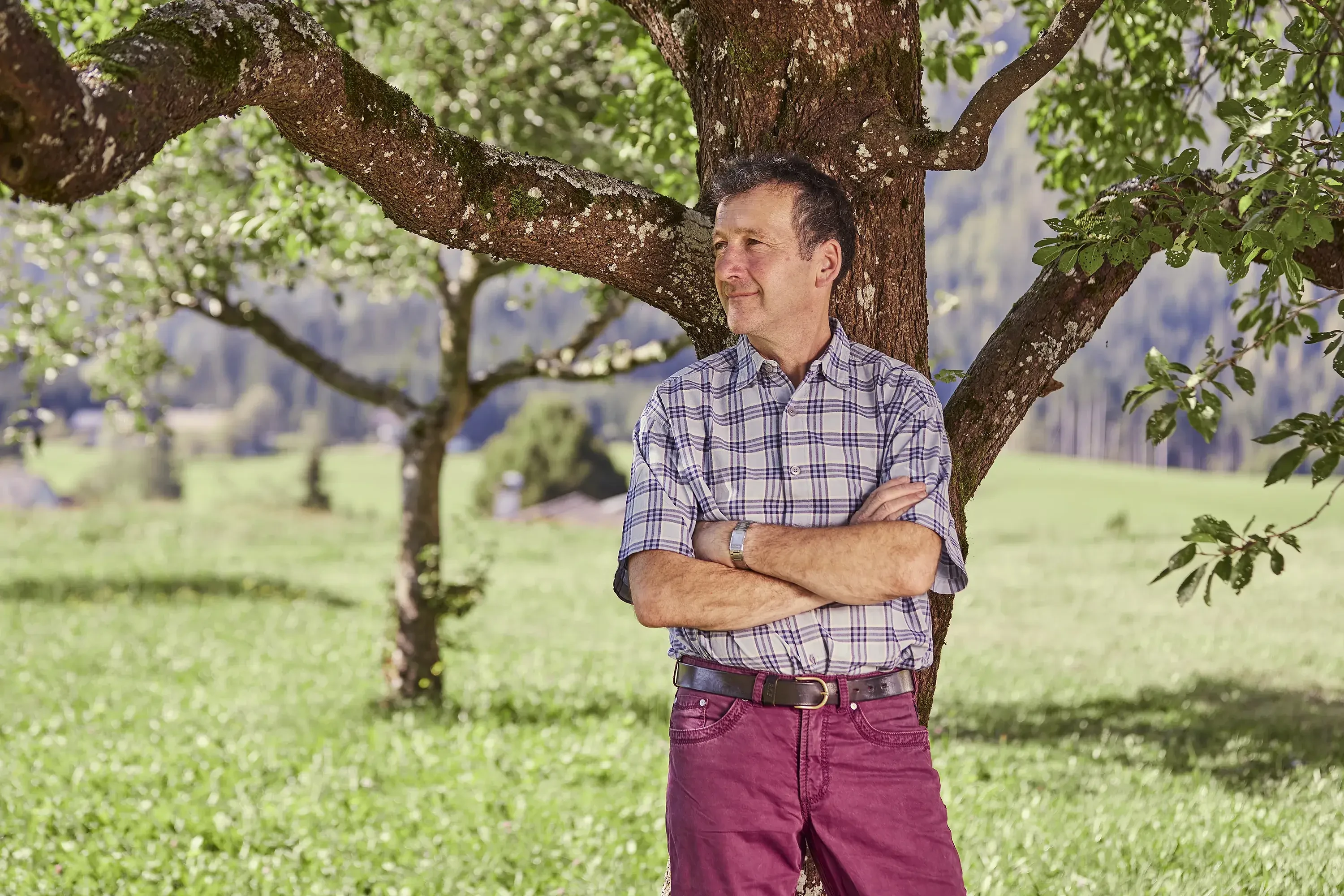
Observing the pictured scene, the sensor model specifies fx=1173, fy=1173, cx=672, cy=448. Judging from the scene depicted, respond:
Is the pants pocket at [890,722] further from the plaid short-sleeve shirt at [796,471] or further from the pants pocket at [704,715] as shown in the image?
the pants pocket at [704,715]

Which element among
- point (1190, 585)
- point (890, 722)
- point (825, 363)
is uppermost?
point (825, 363)

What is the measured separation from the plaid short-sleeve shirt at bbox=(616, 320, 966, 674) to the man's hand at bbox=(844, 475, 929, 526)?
0.07ft

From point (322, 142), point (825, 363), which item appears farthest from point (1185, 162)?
point (322, 142)

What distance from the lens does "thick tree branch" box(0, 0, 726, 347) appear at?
7.28 ft

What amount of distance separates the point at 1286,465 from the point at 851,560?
2408mm

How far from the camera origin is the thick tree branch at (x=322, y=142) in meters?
2.22

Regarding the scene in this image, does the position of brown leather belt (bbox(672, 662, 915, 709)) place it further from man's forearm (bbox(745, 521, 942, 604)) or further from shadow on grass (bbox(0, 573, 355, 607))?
shadow on grass (bbox(0, 573, 355, 607))

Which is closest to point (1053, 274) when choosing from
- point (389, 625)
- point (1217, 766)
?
point (1217, 766)

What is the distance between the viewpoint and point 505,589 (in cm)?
1986

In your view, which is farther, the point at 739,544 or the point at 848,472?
the point at 848,472

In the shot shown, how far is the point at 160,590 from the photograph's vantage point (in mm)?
18125

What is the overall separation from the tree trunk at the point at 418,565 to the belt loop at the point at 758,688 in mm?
7041

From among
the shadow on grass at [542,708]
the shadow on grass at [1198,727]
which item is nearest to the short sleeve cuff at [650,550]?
the shadow on grass at [1198,727]

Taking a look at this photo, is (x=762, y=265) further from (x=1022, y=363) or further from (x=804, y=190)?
(x=1022, y=363)
